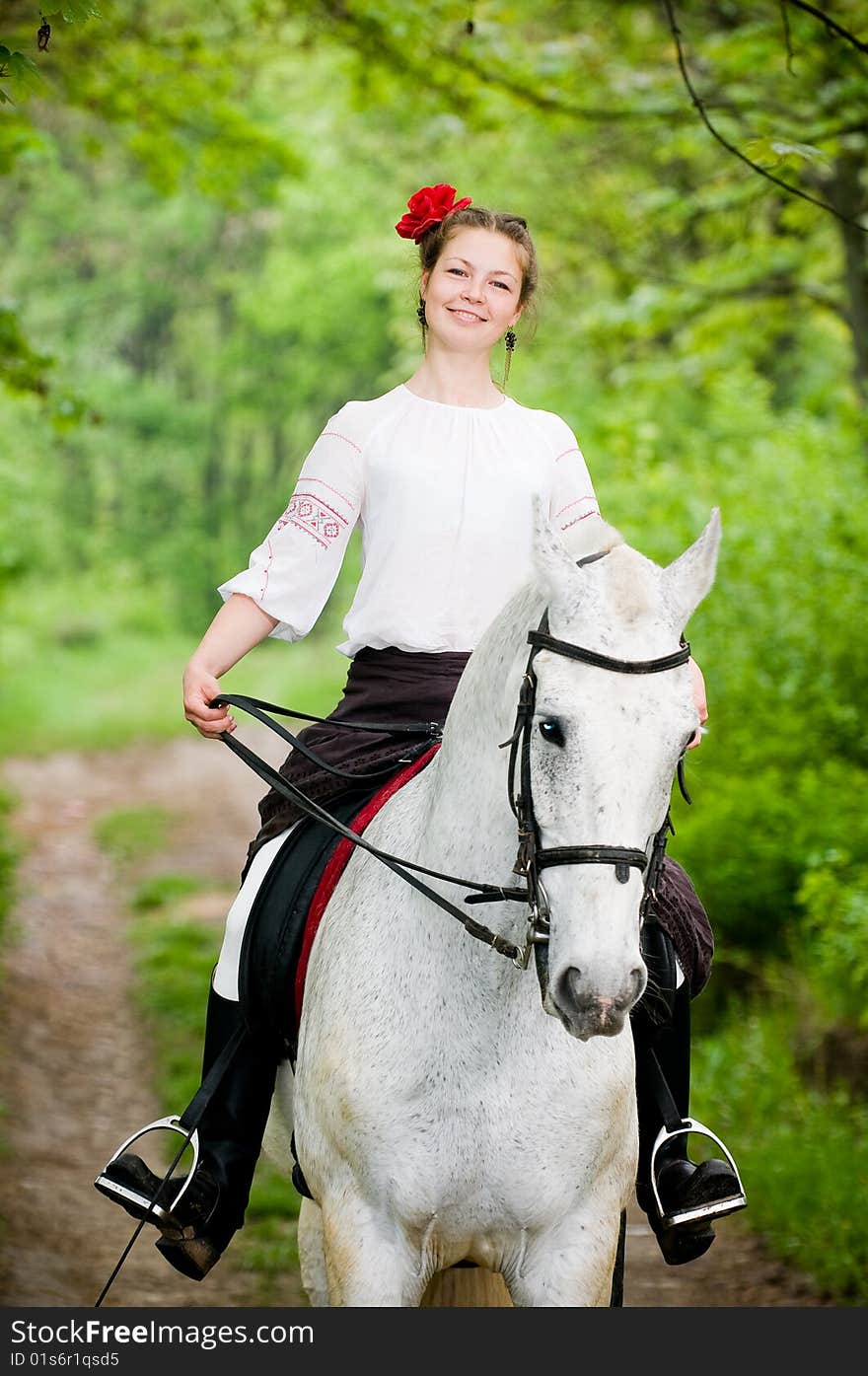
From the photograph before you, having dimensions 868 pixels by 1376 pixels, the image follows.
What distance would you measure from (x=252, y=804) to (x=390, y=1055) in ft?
46.7

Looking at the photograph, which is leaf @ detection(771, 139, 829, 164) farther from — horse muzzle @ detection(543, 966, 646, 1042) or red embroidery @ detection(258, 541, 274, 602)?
horse muzzle @ detection(543, 966, 646, 1042)

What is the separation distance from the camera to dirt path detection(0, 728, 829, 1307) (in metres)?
A: 5.80

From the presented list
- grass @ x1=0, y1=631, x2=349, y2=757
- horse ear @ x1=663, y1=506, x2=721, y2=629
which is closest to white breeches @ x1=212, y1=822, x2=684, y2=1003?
horse ear @ x1=663, y1=506, x2=721, y2=629

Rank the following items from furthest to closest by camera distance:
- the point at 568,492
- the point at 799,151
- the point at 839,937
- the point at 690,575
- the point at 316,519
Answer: the point at 839,937 → the point at 799,151 → the point at 568,492 → the point at 316,519 → the point at 690,575

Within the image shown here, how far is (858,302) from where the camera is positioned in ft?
34.6

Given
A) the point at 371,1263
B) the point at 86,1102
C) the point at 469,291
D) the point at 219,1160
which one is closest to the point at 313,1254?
the point at 219,1160

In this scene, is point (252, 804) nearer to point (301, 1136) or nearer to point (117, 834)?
point (117, 834)

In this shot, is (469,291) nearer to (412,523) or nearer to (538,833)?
(412,523)

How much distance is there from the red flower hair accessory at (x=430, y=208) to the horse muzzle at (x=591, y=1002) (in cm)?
203

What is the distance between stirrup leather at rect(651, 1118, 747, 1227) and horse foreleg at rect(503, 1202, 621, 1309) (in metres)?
0.44

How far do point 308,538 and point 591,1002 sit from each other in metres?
1.52

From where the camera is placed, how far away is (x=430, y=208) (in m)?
3.64

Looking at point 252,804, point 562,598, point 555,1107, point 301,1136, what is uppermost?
point 562,598

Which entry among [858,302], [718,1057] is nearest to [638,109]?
[858,302]
